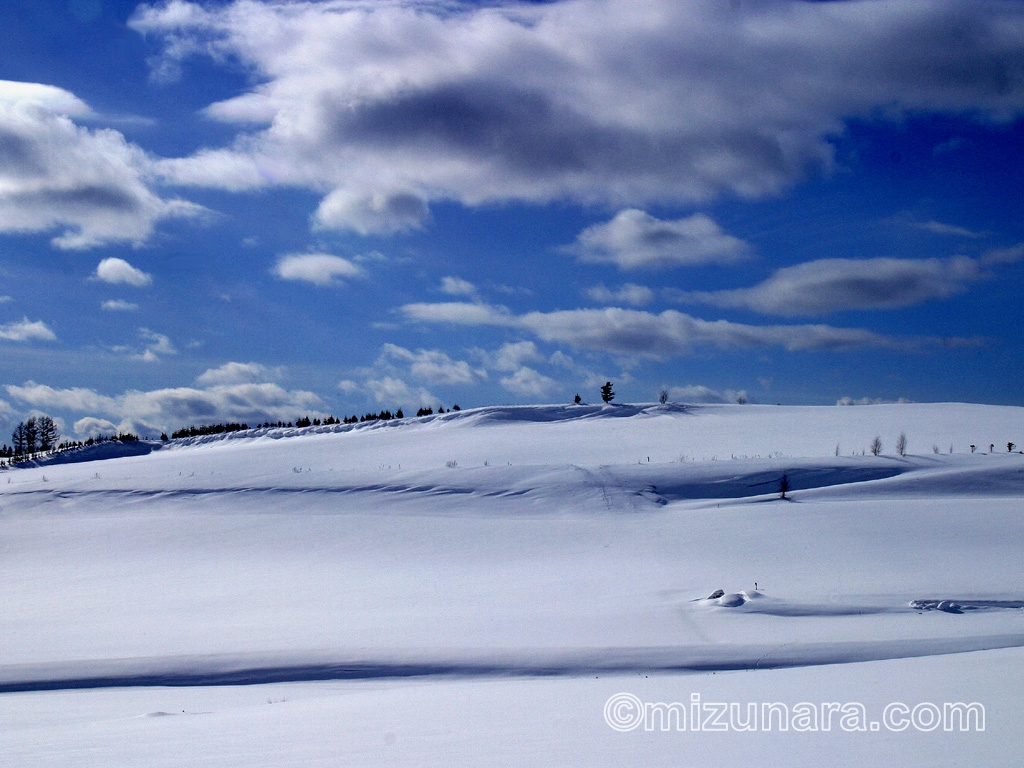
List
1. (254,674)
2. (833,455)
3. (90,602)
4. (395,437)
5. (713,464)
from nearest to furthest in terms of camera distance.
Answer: (254,674) → (90,602) → (713,464) → (833,455) → (395,437)

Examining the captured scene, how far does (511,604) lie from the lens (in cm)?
1164

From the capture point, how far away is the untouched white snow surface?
6043 mm

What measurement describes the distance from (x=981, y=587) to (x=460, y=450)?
57.6 feet

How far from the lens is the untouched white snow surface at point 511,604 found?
19.8 ft

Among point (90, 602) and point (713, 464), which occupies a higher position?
point (713, 464)

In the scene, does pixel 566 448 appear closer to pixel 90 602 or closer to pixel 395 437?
pixel 395 437

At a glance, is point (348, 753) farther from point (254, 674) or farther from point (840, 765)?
point (254, 674)

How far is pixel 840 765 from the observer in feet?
16.0

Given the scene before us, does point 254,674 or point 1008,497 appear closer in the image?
point 254,674

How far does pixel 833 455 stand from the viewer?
21812mm

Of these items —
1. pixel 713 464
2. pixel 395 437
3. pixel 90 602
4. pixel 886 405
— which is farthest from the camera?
pixel 886 405

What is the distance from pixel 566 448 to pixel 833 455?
317 inches

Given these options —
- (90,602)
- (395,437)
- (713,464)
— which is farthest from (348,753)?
(395,437)

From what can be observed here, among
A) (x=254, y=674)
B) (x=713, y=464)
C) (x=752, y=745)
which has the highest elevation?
(x=713, y=464)
